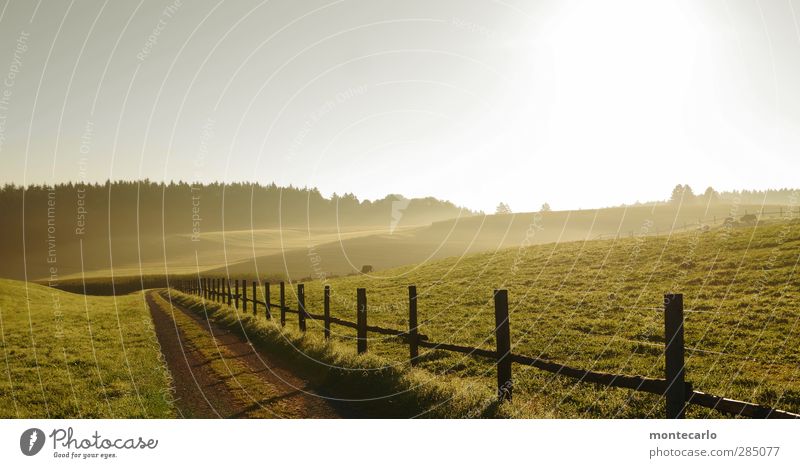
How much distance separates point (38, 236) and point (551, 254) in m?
171

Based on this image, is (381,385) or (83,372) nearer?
(381,385)

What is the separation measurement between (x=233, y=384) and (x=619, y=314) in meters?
14.4

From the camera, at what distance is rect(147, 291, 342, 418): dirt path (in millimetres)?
7805

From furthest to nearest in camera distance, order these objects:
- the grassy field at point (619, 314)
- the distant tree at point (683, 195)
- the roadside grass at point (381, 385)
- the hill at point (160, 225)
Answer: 1. the distant tree at point (683, 195)
2. the hill at point (160, 225)
3. the grassy field at point (619, 314)
4. the roadside grass at point (381, 385)

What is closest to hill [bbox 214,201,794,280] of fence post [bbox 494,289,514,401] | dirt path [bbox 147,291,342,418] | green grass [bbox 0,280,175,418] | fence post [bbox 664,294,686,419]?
green grass [bbox 0,280,175,418]

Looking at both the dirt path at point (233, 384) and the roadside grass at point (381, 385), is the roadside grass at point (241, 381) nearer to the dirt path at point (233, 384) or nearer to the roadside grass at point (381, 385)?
the dirt path at point (233, 384)

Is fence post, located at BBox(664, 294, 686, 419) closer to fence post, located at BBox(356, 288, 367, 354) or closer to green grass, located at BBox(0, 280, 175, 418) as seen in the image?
green grass, located at BBox(0, 280, 175, 418)

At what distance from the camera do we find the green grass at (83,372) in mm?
8242

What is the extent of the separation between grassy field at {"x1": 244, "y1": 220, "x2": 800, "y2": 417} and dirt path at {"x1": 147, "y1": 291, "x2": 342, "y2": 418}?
307 cm

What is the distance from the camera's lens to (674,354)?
17.9 ft

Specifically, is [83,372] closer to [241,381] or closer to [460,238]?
[241,381]

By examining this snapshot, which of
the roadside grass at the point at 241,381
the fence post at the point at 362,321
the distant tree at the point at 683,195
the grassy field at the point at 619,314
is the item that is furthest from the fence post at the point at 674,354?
the distant tree at the point at 683,195

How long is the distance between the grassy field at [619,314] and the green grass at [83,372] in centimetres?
533

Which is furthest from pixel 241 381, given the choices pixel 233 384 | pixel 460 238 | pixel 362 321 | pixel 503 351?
pixel 460 238
